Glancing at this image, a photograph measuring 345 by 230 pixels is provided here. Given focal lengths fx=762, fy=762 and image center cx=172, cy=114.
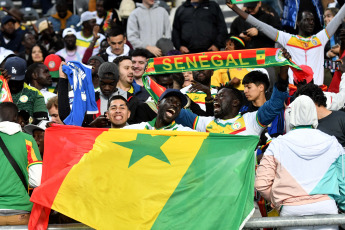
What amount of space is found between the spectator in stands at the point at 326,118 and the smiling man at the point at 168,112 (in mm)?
1370

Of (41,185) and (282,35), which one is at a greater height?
(282,35)

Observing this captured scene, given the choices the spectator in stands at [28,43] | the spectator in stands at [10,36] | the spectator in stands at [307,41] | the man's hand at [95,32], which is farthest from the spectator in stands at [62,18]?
the spectator in stands at [307,41]

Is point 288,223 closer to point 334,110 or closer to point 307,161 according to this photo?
point 307,161

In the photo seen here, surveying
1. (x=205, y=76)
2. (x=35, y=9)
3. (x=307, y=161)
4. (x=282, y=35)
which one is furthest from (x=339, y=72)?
(x=35, y=9)

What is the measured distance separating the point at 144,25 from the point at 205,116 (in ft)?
14.7

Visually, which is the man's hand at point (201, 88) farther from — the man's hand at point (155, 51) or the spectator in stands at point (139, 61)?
the man's hand at point (155, 51)

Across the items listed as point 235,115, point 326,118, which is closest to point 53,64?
point 235,115

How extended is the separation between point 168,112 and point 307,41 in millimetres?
3522

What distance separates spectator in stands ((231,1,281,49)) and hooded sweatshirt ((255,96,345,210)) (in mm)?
5294

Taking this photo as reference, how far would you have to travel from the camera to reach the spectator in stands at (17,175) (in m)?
7.46

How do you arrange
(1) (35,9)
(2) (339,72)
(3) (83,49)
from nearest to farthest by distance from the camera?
(2) (339,72), (3) (83,49), (1) (35,9)

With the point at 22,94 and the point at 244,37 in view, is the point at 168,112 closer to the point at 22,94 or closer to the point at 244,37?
the point at 22,94

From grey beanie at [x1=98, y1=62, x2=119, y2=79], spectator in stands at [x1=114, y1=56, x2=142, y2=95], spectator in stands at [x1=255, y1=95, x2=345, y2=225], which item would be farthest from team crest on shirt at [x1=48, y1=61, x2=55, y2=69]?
spectator in stands at [x1=255, y1=95, x2=345, y2=225]

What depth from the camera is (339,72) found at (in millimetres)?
10586
